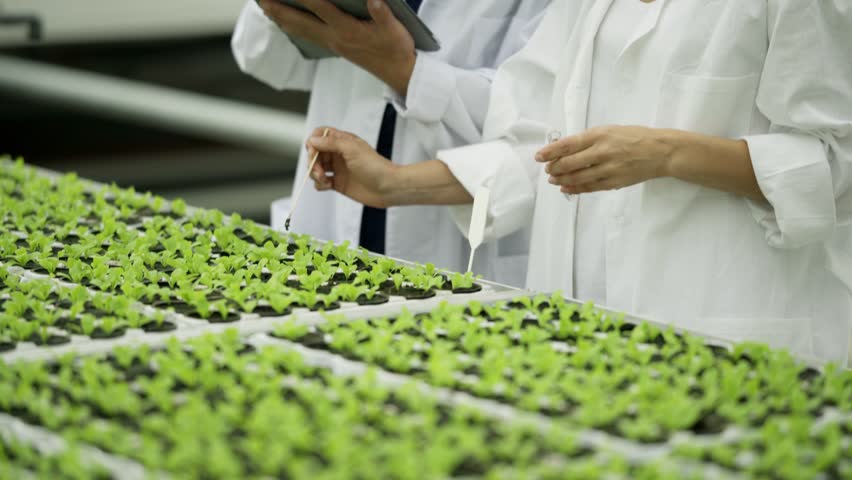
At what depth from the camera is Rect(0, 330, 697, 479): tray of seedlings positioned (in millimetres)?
890

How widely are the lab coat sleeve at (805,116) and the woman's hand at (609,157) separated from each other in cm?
14

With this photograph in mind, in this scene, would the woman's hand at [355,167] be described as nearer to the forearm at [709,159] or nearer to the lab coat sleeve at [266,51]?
the lab coat sleeve at [266,51]

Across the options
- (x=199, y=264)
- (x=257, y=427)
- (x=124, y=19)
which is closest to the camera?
(x=257, y=427)

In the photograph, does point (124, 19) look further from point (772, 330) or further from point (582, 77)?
point (772, 330)

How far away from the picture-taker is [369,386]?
1043 mm

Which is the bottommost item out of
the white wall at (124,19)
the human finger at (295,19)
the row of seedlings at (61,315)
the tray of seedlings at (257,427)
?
the tray of seedlings at (257,427)

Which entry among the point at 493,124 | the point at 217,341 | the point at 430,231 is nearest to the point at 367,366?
the point at 217,341

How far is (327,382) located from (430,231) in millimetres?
1145

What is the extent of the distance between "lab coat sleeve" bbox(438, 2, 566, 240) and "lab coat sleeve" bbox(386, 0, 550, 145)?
10cm

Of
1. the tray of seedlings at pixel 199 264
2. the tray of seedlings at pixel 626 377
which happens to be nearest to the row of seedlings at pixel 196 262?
the tray of seedlings at pixel 199 264

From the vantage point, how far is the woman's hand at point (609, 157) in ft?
5.30

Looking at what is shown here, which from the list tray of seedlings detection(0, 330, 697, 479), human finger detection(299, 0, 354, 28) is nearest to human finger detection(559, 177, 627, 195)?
human finger detection(299, 0, 354, 28)

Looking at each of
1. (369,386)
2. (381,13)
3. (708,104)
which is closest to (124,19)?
(381,13)

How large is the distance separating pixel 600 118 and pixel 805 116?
1.19 feet
